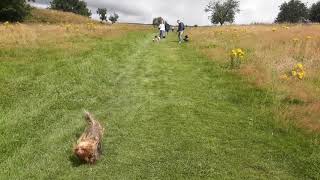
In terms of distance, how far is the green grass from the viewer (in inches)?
415

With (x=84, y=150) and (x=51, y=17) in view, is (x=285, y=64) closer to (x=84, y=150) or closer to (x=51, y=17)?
(x=84, y=150)

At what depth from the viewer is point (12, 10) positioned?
55.0 meters

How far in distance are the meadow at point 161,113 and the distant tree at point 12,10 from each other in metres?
33.6

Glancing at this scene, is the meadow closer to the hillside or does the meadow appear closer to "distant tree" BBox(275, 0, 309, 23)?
the hillside

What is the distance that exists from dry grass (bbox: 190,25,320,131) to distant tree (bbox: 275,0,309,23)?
63.0m

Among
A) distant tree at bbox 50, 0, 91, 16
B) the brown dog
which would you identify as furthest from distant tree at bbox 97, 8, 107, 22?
the brown dog

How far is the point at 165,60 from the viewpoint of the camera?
23.9 metres

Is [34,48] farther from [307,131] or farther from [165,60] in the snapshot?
[307,131]

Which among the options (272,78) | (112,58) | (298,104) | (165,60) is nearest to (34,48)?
(112,58)

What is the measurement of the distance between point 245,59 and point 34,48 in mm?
11075

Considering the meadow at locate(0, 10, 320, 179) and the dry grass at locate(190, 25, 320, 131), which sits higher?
the dry grass at locate(190, 25, 320, 131)

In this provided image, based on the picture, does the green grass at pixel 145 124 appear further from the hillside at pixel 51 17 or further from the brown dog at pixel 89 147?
the hillside at pixel 51 17

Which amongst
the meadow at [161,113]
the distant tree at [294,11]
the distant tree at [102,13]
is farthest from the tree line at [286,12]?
the meadow at [161,113]

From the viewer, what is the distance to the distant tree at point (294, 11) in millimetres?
90125
